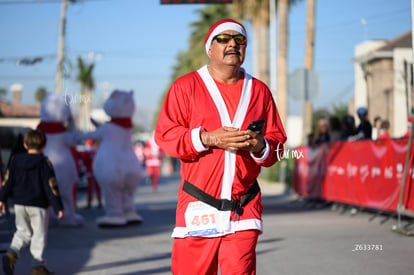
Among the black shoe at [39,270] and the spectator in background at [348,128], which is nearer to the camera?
the black shoe at [39,270]

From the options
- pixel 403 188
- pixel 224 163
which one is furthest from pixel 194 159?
pixel 403 188

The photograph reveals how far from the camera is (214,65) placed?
483 cm

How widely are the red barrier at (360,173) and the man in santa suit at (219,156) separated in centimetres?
670

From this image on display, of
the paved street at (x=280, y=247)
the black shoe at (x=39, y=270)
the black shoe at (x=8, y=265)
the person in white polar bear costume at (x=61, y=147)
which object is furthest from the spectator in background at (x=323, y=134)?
the black shoe at (x=8, y=265)

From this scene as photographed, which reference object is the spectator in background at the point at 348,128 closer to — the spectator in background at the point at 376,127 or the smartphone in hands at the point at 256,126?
the spectator in background at the point at 376,127

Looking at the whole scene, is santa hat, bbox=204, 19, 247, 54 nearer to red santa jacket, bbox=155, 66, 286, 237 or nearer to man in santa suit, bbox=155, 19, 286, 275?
man in santa suit, bbox=155, 19, 286, 275

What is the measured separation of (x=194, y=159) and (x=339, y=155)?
10824 mm

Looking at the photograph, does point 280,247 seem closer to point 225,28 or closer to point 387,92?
point 225,28

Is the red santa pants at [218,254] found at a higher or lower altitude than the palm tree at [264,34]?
lower

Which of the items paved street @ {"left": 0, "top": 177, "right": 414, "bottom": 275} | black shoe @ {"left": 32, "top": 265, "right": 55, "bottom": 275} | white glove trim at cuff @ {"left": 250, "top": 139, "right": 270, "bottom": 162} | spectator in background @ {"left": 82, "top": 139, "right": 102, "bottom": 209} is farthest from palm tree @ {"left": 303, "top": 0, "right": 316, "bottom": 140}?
white glove trim at cuff @ {"left": 250, "top": 139, "right": 270, "bottom": 162}

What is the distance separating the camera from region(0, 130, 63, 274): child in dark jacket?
7.93 metres

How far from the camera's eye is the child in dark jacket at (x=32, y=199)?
7934 mm

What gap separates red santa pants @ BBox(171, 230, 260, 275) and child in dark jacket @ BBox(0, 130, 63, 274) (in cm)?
356

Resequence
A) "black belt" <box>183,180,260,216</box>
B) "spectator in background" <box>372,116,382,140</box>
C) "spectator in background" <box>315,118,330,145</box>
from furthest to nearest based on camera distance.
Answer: "spectator in background" <box>315,118,330,145</box> < "spectator in background" <box>372,116,382,140</box> < "black belt" <box>183,180,260,216</box>
